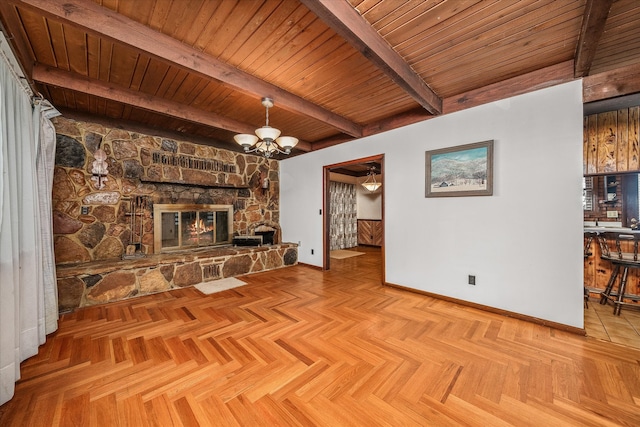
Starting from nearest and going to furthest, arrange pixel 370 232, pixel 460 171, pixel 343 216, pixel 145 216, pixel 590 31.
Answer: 1. pixel 590 31
2. pixel 460 171
3. pixel 145 216
4. pixel 343 216
5. pixel 370 232

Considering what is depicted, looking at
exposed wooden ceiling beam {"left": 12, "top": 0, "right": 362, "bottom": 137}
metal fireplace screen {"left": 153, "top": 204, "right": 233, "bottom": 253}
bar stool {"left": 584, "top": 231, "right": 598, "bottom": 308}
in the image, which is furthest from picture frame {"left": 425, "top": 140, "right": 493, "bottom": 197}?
metal fireplace screen {"left": 153, "top": 204, "right": 233, "bottom": 253}

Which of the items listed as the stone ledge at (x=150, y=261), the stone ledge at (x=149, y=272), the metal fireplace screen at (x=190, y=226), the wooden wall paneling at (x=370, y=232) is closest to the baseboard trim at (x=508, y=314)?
the stone ledge at (x=149, y=272)

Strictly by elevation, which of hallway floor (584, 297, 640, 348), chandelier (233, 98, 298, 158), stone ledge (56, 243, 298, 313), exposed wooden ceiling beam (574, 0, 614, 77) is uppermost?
exposed wooden ceiling beam (574, 0, 614, 77)

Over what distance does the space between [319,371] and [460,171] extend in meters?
2.57

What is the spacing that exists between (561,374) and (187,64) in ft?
11.6

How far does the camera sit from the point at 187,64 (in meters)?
2.01

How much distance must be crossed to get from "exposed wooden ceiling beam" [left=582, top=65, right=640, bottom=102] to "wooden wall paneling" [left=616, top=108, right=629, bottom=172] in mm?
1115

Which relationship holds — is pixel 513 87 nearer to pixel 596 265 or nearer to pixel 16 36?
pixel 596 265

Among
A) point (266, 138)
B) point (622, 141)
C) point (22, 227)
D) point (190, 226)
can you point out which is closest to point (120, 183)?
point (190, 226)

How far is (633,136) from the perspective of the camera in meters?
2.82

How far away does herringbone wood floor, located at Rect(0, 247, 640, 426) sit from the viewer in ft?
4.50

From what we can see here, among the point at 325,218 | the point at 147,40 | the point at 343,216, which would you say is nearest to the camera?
the point at 147,40

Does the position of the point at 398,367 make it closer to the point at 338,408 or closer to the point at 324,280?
the point at 338,408

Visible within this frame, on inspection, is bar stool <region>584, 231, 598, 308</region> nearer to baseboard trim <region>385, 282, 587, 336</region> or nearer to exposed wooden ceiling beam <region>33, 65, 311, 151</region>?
baseboard trim <region>385, 282, 587, 336</region>
